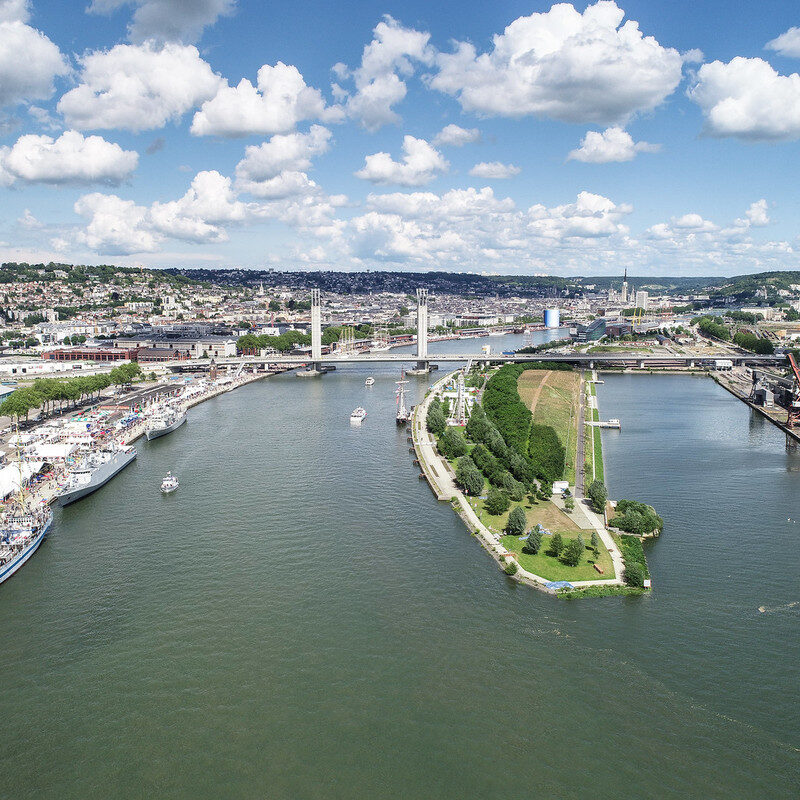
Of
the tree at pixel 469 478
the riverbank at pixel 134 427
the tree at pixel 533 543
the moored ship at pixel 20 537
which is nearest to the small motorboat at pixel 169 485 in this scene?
the riverbank at pixel 134 427

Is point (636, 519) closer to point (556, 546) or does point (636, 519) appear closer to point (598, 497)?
point (598, 497)

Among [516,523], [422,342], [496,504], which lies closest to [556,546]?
[516,523]

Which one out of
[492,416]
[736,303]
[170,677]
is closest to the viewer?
[170,677]

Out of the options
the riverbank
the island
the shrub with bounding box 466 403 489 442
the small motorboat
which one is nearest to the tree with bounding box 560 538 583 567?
the island

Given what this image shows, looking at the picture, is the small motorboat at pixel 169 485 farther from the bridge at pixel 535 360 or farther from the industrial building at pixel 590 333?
the industrial building at pixel 590 333

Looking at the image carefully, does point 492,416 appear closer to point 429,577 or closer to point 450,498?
point 450,498

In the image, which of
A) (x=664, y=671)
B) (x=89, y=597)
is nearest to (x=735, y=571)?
(x=664, y=671)

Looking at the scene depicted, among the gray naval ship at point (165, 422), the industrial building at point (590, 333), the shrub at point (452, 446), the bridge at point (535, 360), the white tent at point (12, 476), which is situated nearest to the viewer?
the white tent at point (12, 476)

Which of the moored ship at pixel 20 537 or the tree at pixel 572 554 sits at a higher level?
the tree at pixel 572 554
